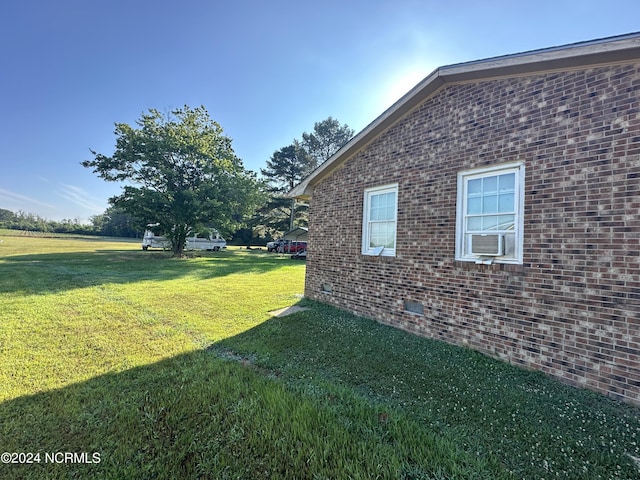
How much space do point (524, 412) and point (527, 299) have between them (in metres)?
1.57

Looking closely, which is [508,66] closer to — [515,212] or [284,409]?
[515,212]

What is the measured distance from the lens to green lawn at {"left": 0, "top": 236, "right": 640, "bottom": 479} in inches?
83.0

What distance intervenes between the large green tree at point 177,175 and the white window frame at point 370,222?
15.1 metres

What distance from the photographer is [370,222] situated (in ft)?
20.8

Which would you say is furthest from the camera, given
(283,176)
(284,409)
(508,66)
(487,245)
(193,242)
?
(283,176)

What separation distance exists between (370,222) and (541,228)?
10.5ft

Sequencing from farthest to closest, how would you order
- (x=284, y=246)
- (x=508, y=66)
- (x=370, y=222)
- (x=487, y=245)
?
(x=284, y=246) < (x=370, y=222) < (x=487, y=245) < (x=508, y=66)

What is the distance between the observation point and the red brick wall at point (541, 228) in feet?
10.4

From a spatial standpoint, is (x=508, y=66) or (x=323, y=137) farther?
(x=323, y=137)

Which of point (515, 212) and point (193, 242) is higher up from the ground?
point (515, 212)

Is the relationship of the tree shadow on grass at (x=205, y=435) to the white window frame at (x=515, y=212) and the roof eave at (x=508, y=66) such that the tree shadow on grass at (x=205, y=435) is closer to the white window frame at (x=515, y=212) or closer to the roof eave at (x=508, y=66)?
the white window frame at (x=515, y=212)

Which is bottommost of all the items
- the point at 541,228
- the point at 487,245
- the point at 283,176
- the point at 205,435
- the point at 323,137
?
the point at 205,435

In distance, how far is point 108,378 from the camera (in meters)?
3.36

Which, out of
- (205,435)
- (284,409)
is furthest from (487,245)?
(205,435)
